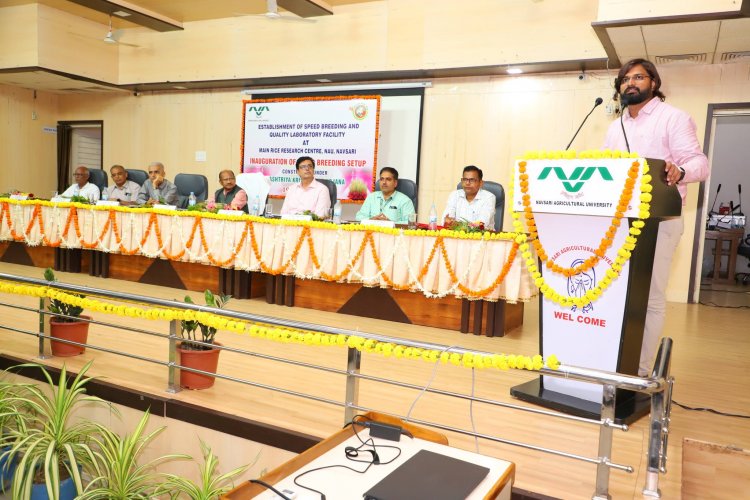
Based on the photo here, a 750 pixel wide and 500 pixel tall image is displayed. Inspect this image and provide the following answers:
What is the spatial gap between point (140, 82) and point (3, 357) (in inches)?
232

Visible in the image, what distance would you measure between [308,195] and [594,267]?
332 cm

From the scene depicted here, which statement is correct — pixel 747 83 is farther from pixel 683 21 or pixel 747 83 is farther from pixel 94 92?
pixel 94 92

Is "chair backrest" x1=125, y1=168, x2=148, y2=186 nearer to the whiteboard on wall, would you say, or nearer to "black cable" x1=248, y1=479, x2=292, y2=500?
the whiteboard on wall

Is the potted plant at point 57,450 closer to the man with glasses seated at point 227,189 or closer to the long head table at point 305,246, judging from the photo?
the long head table at point 305,246

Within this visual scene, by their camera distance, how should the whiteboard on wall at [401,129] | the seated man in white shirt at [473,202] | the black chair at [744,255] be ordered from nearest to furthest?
the seated man in white shirt at [473,202] → the whiteboard on wall at [401,129] → the black chair at [744,255]

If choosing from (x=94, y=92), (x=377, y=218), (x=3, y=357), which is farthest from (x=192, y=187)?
(x=94, y=92)

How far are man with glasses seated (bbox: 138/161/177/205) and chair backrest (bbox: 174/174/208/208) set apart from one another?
68 millimetres

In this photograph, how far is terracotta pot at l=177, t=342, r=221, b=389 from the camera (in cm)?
253

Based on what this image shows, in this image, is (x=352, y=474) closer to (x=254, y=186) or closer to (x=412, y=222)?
(x=412, y=222)

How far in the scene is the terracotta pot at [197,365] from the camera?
2533 mm

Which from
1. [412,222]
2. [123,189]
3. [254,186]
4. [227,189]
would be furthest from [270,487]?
[123,189]

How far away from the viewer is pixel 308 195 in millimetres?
5125

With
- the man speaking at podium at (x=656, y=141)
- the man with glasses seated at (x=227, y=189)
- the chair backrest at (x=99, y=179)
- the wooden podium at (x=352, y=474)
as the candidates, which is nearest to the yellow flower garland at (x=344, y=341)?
the wooden podium at (x=352, y=474)

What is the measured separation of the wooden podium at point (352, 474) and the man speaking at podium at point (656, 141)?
53.7 inches
